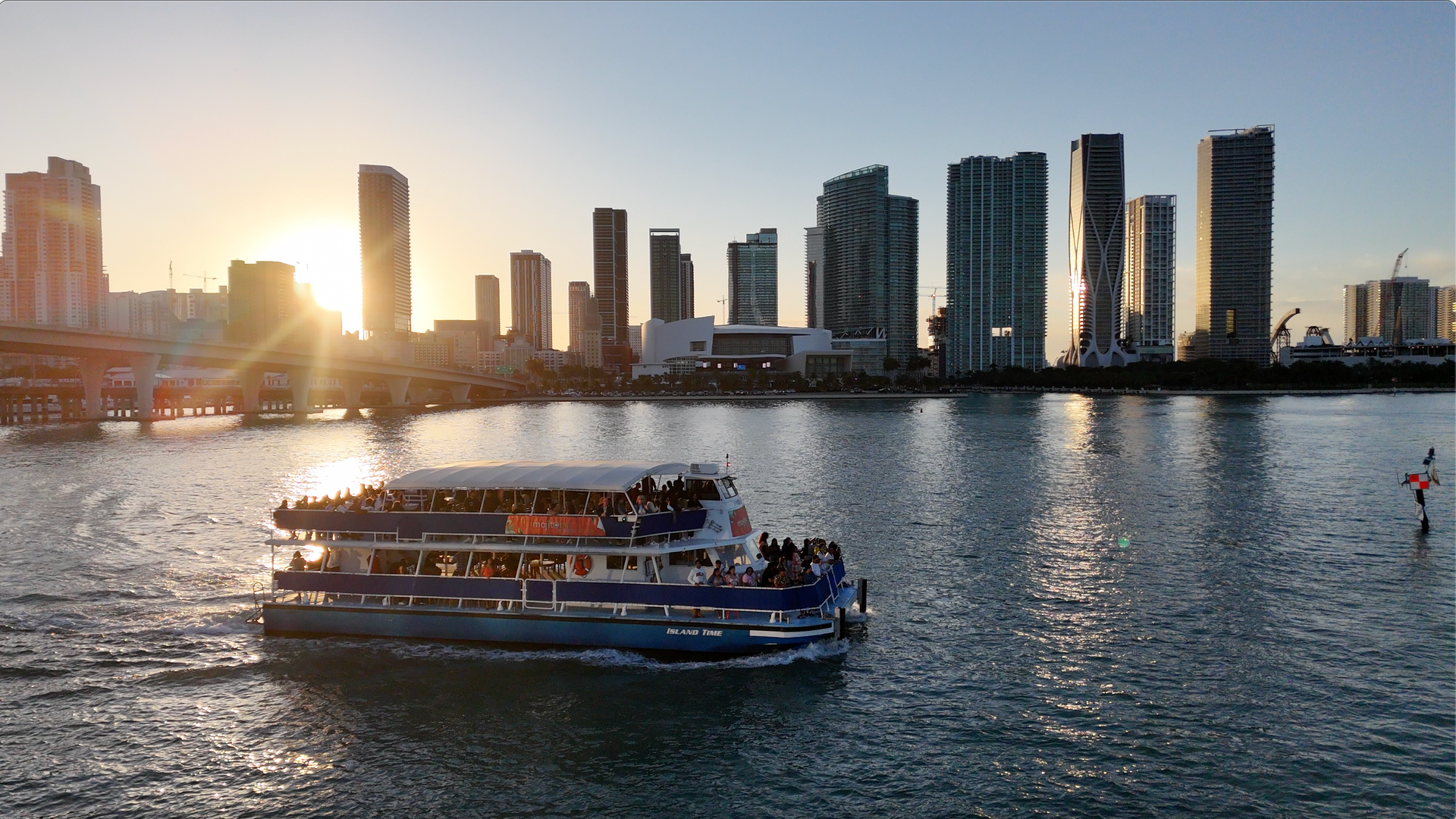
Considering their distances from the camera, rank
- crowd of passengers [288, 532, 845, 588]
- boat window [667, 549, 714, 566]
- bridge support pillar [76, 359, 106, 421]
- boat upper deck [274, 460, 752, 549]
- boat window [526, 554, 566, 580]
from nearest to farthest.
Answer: crowd of passengers [288, 532, 845, 588] → boat upper deck [274, 460, 752, 549] → boat window [526, 554, 566, 580] → boat window [667, 549, 714, 566] → bridge support pillar [76, 359, 106, 421]

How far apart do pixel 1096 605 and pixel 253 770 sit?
91.7 feet

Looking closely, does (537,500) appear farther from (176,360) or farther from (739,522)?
(176,360)

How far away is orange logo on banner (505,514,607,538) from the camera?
26625 mm

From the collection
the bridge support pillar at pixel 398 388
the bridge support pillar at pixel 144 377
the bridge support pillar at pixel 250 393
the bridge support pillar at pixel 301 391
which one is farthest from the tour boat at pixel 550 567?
the bridge support pillar at pixel 398 388

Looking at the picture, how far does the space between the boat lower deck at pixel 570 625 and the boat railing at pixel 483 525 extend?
2266mm

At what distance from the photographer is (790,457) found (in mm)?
83312

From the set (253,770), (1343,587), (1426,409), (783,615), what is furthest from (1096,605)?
(1426,409)

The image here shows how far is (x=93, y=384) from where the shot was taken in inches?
5187

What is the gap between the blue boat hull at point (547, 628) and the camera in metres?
25.8

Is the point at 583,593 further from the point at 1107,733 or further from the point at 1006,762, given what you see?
the point at 1107,733

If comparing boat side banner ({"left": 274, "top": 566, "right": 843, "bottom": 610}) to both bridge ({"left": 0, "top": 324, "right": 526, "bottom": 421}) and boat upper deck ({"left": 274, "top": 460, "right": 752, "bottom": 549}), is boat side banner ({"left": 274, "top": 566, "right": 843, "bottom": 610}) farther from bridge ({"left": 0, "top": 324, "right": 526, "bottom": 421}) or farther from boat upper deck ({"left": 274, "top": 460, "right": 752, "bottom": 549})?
bridge ({"left": 0, "top": 324, "right": 526, "bottom": 421})

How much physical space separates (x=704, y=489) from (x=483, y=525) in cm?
712

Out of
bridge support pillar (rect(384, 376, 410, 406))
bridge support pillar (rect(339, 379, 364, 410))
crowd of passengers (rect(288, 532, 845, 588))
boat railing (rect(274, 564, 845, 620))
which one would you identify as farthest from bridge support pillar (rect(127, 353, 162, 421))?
crowd of passengers (rect(288, 532, 845, 588))

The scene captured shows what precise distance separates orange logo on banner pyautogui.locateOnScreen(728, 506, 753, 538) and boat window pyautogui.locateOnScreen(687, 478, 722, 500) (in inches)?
29.9
